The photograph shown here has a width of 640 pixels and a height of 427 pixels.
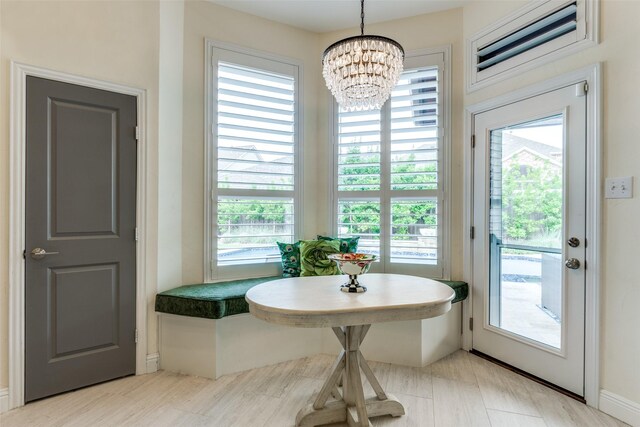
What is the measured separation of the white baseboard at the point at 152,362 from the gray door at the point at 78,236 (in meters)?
0.11

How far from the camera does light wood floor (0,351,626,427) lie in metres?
1.94

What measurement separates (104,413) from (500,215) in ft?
9.72

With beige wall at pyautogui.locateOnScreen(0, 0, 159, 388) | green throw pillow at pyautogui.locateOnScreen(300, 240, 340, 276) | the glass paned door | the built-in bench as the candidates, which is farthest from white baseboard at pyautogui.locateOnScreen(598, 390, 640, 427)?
beige wall at pyautogui.locateOnScreen(0, 0, 159, 388)

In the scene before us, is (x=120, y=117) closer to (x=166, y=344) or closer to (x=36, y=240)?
(x=36, y=240)

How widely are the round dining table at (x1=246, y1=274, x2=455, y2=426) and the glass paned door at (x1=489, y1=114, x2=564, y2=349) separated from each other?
0.89 m

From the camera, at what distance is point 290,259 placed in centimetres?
297

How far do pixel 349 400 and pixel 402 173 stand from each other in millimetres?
1874

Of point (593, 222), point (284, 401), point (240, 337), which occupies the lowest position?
point (284, 401)

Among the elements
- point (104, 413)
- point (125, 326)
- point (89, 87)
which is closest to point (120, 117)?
point (89, 87)

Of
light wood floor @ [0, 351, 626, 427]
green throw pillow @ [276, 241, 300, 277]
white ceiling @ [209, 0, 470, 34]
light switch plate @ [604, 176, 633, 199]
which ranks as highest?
white ceiling @ [209, 0, 470, 34]

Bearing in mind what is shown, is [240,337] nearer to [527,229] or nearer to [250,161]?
[250,161]

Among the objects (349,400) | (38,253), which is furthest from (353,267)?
(38,253)

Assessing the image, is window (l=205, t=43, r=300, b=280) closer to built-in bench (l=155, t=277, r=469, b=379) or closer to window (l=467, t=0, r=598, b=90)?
built-in bench (l=155, t=277, r=469, b=379)

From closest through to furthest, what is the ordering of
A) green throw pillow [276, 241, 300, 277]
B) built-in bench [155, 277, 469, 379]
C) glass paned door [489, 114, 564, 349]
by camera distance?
glass paned door [489, 114, 564, 349] < built-in bench [155, 277, 469, 379] < green throw pillow [276, 241, 300, 277]
